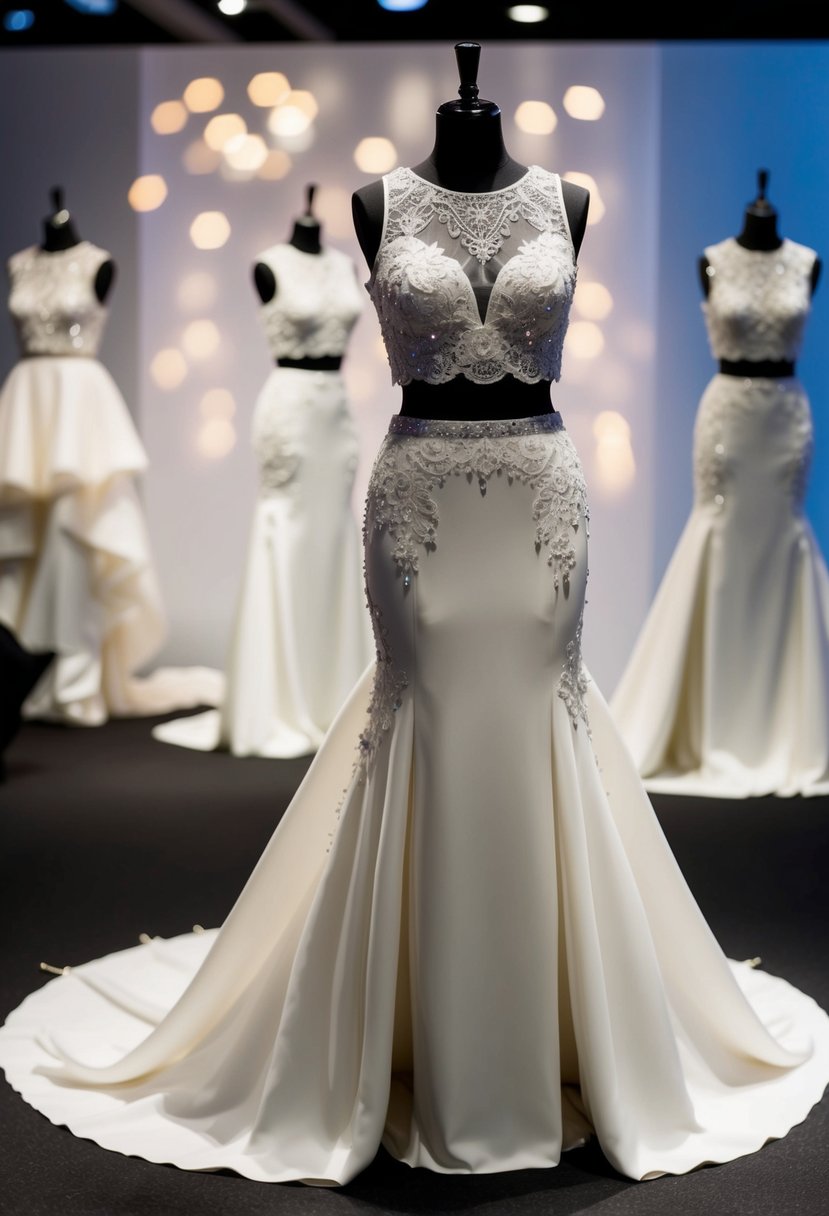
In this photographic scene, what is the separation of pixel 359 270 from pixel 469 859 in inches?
190

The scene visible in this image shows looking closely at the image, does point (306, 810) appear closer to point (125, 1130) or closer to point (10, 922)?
point (125, 1130)

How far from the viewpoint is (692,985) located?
3.09 meters

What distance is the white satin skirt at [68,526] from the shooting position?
6.50 meters

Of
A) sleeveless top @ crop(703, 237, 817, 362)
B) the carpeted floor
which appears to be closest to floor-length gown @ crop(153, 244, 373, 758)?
the carpeted floor

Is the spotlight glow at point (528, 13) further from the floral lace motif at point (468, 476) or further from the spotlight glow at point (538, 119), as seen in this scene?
the floral lace motif at point (468, 476)

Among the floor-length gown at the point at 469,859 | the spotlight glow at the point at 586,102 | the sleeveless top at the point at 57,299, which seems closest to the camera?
the floor-length gown at the point at 469,859

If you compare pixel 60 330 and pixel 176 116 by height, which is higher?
pixel 176 116

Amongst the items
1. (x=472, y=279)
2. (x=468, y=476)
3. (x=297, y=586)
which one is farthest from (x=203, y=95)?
(x=468, y=476)

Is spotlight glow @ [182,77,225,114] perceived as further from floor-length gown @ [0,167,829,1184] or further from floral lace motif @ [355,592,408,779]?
floral lace motif @ [355,592,408,779]

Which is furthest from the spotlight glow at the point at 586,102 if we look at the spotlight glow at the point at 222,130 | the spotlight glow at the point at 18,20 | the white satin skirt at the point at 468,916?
the white satin skirt at the point at 468,916

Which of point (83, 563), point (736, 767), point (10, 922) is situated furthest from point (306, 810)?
point (83, 563)

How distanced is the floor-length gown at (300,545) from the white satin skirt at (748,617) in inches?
48.3

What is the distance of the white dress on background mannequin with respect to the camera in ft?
21.3

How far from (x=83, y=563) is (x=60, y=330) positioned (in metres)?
0.95
